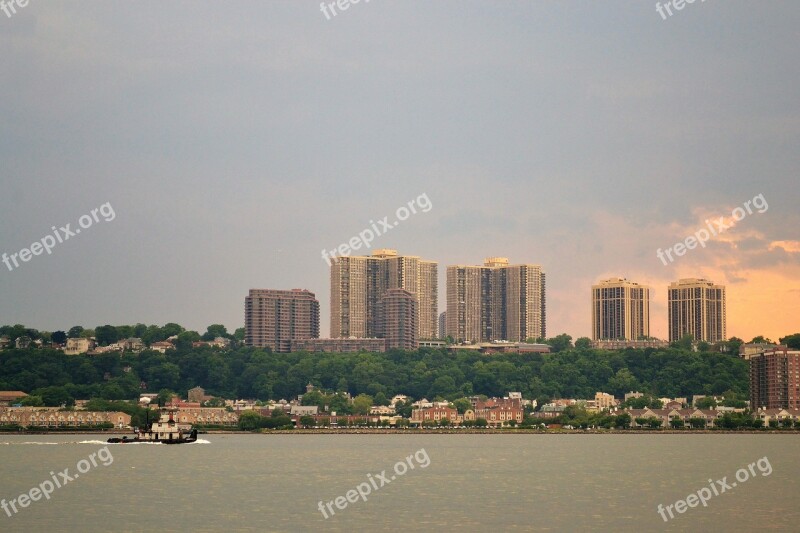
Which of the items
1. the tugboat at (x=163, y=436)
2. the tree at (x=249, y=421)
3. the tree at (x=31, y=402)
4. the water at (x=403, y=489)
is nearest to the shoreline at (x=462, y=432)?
the tree at (x=249, y=421)

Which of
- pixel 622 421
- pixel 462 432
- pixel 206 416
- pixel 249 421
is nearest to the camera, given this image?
pixel 462 432

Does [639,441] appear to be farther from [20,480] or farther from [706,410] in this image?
[20,480]

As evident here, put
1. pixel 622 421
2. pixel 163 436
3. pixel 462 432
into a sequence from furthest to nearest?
pixel 622 421, pixel 462 432, pixel 163 436

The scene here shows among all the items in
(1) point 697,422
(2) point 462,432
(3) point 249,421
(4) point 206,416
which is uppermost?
(4) point 206,416

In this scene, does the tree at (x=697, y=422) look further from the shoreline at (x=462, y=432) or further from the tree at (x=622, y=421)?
the tree at (x=622, y=421)

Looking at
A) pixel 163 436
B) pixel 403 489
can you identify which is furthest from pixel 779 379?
pixel 403 489

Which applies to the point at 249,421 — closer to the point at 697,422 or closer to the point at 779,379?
the point at 697,422

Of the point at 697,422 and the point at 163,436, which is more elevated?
the point at 697,422

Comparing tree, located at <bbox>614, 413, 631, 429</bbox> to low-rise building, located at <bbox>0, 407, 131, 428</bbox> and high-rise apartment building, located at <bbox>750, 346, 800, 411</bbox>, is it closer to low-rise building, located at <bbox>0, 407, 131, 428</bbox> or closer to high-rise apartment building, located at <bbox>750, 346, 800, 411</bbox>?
high-rise apartment building, located at <bbox>750, 346, 800, 411</bbox>
